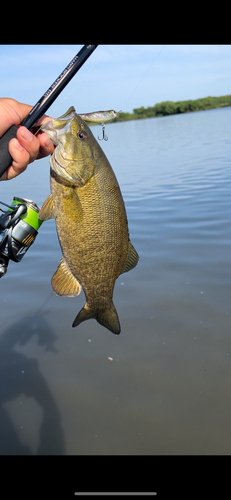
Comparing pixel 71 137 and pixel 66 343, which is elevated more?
pixel 71 137

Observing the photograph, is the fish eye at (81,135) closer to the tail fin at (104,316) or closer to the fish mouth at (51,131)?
the fish mouth at (51,131)

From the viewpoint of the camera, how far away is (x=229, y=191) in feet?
34.3

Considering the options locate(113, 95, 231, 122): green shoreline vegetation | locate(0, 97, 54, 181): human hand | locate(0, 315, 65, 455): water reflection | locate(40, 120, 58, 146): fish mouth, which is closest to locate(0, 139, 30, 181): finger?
locate(0, 97, 54, 181): human hand

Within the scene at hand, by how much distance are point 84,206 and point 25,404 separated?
8.26ft

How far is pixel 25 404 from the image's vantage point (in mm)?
3898

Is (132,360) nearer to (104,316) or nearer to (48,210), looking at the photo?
(104,316)

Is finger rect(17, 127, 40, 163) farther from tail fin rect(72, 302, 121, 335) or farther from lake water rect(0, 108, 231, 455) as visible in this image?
tail fin rect(72, 302, 121, 335)

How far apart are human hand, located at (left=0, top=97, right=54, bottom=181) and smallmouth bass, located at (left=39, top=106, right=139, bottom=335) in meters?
0.25

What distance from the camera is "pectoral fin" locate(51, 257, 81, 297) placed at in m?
2.40

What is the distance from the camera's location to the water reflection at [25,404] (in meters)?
3.49

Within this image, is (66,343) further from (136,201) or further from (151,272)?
(136,201)

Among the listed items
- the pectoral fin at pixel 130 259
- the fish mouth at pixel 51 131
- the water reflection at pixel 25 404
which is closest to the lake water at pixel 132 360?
the water reflection at pixel 25 404
